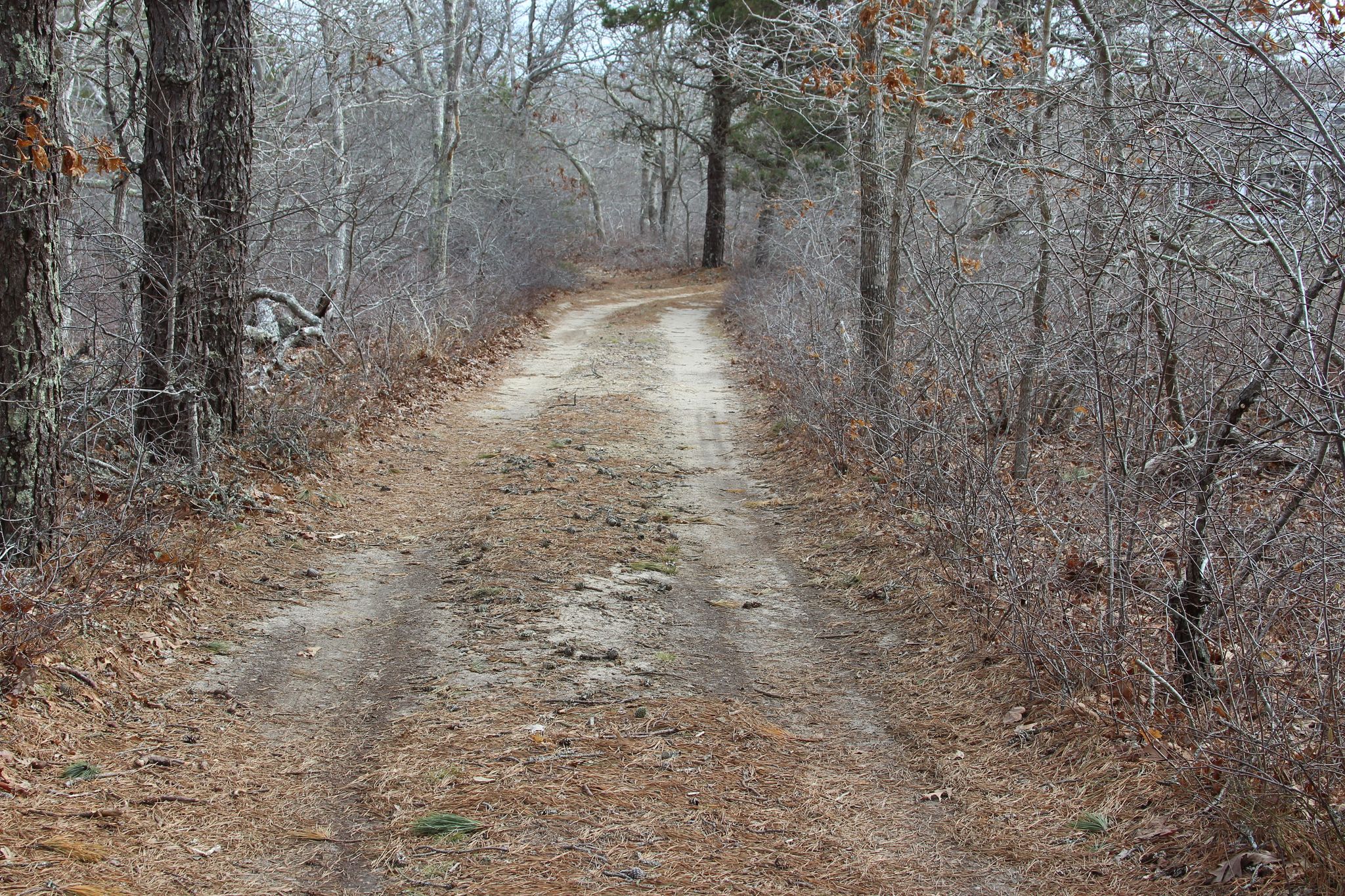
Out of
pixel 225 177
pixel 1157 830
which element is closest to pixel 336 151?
pixel 225 177

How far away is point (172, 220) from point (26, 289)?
1946 mm

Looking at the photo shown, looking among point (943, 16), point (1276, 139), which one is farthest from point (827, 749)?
point (943, 16)

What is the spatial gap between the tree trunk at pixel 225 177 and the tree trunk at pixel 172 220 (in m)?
0.56

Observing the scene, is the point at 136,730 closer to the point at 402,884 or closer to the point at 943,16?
the point at 402,884

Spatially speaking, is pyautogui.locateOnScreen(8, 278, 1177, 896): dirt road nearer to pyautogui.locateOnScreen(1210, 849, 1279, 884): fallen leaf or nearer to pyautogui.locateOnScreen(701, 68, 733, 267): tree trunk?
pyautogui.locateOnScreen(1210, 849, 1279, 884): fallen leaf

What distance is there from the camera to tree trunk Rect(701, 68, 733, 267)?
1046 inches

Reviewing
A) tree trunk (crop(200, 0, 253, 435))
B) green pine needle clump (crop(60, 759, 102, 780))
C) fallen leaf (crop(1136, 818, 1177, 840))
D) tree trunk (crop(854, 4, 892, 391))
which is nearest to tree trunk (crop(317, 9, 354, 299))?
tree trunk (crop(200, 0, 253, 435))

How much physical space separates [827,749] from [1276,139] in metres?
3.09

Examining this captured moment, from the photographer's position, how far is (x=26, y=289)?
15.9 ft

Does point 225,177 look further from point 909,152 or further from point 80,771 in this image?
point 909,152

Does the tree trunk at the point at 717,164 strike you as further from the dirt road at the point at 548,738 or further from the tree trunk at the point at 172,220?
the dirt road at the point at 548,738

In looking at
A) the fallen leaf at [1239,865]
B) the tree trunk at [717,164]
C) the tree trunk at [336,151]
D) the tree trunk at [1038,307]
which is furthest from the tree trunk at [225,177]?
the tree trunk at [717,164]

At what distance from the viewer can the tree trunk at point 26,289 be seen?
475 cm

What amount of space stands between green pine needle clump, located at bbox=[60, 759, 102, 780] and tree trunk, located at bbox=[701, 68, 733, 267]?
22.3 m
